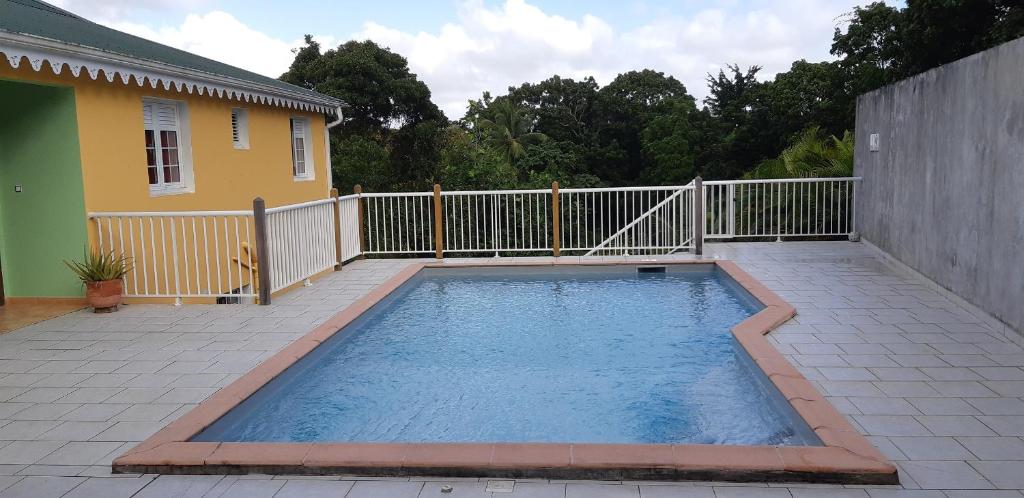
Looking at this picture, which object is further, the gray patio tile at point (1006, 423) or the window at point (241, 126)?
the window at point (241, 126)

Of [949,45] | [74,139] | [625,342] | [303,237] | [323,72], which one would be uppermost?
[323,72]

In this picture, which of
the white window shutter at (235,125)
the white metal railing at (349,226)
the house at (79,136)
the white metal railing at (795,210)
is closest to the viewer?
the house at (79,136)

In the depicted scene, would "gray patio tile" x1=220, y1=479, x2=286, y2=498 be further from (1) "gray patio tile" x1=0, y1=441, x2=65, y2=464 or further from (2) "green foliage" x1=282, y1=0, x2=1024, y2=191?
(2) "green foliage" x1=282, y1=0, x2=1024, y2=191

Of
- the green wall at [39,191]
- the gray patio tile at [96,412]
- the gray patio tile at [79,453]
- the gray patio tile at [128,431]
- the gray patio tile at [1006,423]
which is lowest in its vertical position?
the gray patio tile at [1006,423]

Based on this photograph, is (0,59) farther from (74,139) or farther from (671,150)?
(671,150)

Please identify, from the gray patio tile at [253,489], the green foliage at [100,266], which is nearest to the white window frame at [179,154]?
the green foliage at [100,266]

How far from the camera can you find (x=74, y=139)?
6992 mm

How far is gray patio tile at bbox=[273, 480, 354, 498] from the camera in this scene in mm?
Result: 3295

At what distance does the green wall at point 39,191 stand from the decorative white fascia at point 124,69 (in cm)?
56

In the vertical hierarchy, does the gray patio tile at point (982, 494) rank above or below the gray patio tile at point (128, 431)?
below

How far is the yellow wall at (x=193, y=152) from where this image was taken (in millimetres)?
7145

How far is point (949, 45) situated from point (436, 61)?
69.5 feet

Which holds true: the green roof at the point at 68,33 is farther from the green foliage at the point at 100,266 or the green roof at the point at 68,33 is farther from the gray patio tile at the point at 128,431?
the gray patio tile at the point at 128,431

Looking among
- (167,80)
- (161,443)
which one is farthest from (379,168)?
(161,443)
